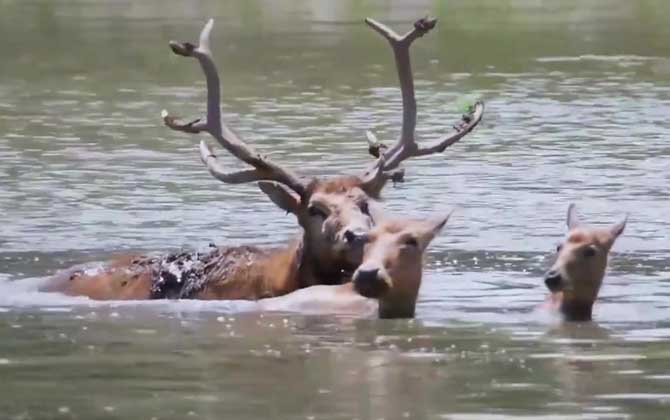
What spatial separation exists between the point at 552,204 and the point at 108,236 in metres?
3.75

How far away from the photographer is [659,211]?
18.8 meters

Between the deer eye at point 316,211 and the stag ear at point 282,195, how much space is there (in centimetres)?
A: 18

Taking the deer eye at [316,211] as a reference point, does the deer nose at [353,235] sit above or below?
above

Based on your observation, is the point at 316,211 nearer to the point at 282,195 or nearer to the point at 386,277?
the point at 282,195

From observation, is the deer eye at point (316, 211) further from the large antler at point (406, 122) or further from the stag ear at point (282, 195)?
the large antler at point (406, 122)

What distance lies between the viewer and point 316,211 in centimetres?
1418

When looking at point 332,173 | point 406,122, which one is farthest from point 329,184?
point 332,173

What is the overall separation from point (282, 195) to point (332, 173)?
22.6 feet

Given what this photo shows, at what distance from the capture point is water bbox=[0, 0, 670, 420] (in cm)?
1102

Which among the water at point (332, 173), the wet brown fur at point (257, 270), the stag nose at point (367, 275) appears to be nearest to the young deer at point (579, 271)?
the water at point (332, 173)

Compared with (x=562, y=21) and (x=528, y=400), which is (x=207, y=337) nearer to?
(x=528, y=400)

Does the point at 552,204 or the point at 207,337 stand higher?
the point at 207,337

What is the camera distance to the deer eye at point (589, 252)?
1320cm

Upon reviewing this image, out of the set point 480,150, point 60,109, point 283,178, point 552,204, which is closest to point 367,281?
point 283,178
